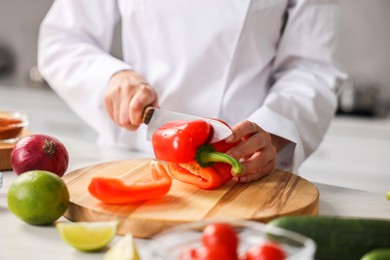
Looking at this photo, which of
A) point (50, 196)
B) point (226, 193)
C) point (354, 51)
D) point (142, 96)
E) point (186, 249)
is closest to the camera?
point (186, 249)

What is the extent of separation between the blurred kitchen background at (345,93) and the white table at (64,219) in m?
1.16

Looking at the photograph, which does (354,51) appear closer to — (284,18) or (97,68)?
(284,18)

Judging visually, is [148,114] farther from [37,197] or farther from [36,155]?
[37,197]

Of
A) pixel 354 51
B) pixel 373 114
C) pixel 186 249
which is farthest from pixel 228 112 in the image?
pixel 354 51

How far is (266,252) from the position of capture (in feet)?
2.91

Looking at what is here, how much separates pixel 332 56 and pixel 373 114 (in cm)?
113

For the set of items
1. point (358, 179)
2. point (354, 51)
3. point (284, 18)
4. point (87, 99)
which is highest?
point (284, 18)

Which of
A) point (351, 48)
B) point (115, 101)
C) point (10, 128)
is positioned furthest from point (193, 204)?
point (351, 48)

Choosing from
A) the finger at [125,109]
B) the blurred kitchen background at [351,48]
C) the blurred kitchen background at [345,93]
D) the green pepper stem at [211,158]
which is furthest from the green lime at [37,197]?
the blurred kitchen background at [351,48]

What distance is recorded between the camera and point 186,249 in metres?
0.92

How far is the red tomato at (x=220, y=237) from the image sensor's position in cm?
91

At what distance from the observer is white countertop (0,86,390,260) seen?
45.1 inches

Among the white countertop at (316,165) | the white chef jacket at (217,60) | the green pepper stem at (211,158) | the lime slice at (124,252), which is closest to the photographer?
the lime slice at (124,252)

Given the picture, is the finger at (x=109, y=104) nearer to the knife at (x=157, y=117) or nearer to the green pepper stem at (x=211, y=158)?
the knife at (x=157, y=117)
